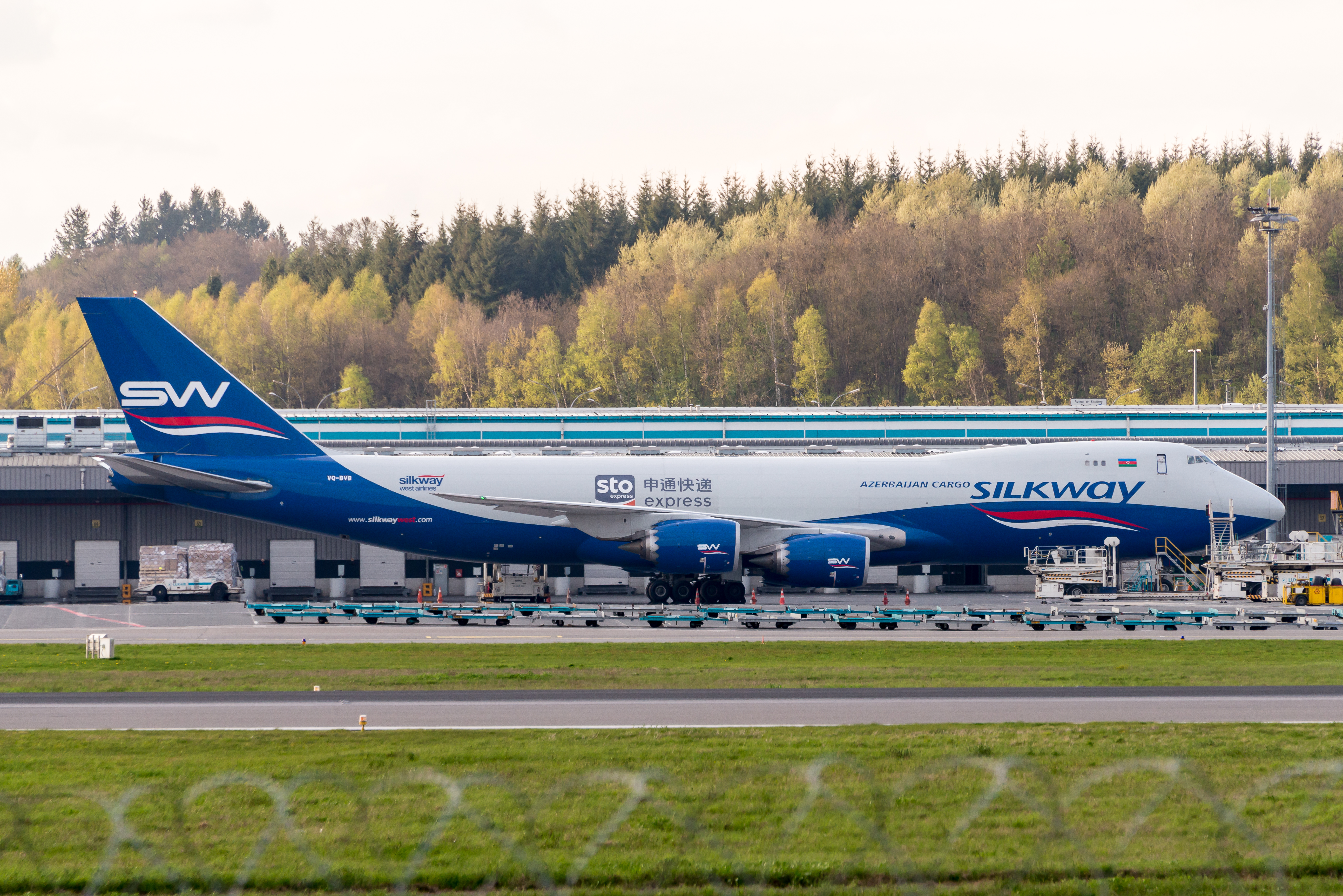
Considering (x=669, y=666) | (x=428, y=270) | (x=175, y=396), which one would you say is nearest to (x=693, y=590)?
(x=669, y=666)

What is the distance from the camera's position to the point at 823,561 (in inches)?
1592

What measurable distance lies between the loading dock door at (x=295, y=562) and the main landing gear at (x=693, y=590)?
16.8 meters

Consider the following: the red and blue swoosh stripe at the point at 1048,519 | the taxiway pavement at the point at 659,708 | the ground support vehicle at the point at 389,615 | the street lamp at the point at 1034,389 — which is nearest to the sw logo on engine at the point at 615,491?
the ground support vehicle at the point at 389,615

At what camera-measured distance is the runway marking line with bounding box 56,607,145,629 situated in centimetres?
3831

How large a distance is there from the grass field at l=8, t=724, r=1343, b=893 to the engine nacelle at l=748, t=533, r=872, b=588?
21997 mm

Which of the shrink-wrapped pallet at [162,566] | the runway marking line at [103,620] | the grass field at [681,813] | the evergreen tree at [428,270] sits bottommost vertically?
the runway marking line at [103,620]

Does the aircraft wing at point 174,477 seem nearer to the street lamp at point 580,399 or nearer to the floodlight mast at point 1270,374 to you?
the floodlight mast at point 1270,374

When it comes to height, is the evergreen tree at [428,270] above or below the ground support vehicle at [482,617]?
above

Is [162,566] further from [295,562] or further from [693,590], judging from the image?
[693,590]

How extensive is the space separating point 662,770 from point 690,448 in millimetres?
43425

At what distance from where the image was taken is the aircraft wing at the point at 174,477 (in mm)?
39906

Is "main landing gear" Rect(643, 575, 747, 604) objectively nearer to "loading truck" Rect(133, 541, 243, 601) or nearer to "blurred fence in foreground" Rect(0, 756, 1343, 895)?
"loading truck" Rect(133, 541, 243, 601)

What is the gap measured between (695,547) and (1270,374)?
82.3 feet

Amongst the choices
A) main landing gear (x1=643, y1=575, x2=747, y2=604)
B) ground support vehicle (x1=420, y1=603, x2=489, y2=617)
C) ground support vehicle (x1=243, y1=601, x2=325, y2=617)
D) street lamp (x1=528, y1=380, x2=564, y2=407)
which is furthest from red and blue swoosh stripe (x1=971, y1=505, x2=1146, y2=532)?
street lamp (x1=528, y1=380, x2=564, y2=407)
